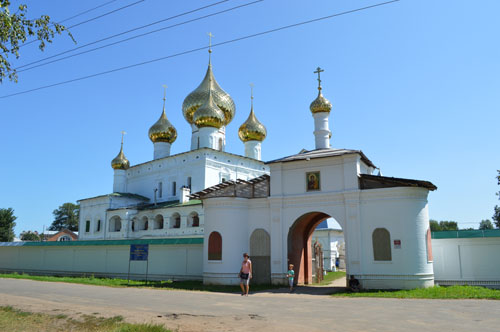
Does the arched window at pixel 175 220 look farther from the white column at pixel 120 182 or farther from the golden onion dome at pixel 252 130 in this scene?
the golden onion dome at pixel 252 130

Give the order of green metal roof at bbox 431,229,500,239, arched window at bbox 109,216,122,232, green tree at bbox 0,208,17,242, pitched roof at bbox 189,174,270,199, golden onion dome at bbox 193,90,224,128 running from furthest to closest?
green tree at bbox 0,208,17,242, arched window at bbox 109,216,122,232, golden onion dome at bbox 193,90,224,128, pitched roof at bbox 189,174,270,199, green metal roof at bbox 431,229,500,239

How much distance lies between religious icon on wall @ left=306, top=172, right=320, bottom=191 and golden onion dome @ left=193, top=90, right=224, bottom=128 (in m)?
17.5

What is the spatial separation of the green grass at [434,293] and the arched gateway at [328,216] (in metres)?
0.72

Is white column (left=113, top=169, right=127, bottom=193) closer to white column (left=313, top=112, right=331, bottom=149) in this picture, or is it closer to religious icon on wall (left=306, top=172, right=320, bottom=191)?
white column (left=313, top=112, right=331, bottom=149)

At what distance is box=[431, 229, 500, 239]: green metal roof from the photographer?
1520 centimetres

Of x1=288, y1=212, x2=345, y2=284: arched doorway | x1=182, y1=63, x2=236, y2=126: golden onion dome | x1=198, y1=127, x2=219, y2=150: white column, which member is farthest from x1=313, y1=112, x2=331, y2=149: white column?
x1=182, y1=63, x2=236, y2=126: golden onion dome

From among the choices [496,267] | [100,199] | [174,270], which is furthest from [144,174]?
[496,267]

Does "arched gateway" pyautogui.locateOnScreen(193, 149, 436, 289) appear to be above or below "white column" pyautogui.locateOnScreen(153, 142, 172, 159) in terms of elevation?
below

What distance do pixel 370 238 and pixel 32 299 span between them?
11211 millimetres

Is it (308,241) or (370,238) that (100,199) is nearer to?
(308,241)

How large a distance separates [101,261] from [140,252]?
5340 millimetres

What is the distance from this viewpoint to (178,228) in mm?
30859

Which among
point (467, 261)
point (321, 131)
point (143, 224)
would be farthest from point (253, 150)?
point (467, 261)

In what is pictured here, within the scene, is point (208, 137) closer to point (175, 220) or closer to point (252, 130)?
point (252, 130)
